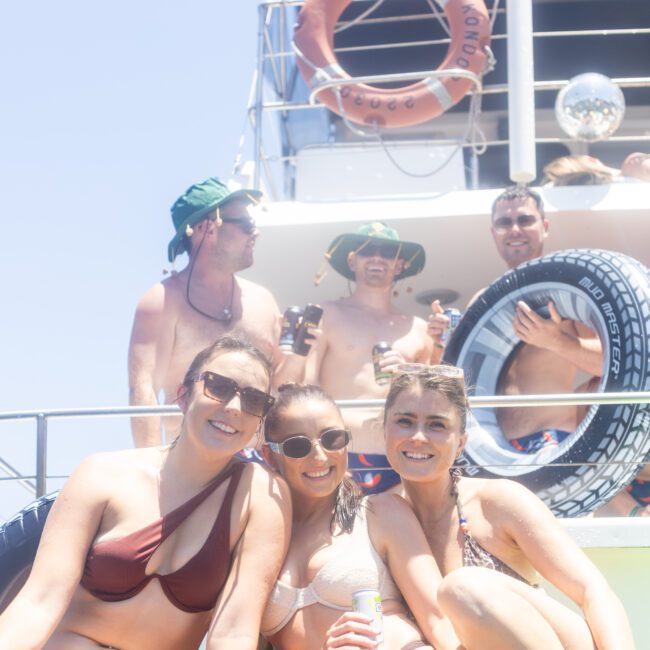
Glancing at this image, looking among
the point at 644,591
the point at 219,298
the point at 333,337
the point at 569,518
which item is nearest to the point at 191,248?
→ the point at 219,298

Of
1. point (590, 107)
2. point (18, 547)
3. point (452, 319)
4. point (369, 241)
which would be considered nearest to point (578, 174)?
point (590, 107)

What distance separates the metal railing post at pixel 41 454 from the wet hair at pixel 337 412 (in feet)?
2.86

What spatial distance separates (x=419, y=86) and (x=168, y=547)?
11.6ft

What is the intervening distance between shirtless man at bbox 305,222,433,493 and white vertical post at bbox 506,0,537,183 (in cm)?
82

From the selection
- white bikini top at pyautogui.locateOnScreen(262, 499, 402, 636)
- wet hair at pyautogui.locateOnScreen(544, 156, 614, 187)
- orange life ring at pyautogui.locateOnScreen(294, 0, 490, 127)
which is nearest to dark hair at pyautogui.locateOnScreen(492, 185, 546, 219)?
wet hair at pyautogui.locateOnScreen(544, 156, 614, 187)

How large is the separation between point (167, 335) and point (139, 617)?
1287 mm

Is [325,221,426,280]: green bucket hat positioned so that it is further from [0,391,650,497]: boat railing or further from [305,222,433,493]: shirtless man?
[0,391,650,497]: boat railing

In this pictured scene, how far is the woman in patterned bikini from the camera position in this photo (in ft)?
5.65

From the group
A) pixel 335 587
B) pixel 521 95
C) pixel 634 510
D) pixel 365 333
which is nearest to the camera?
pixel 335 587

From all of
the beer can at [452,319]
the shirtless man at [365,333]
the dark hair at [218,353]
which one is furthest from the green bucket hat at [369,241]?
the dark hair at [218,353]

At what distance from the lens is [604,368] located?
→ 10.3ft

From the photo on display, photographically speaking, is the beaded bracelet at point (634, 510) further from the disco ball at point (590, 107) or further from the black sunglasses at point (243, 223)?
the disco ball at point (590, 107)

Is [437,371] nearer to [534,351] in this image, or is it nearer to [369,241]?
[534,351]

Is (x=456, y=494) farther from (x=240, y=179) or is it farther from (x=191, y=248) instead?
(x=240, y=179)
